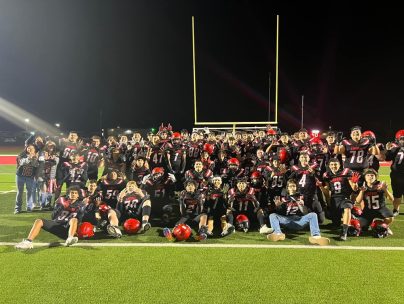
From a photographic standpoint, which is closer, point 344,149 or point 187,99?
point 344,149

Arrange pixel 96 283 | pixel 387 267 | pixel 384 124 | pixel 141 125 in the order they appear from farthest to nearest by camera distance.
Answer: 1. pixel 141 125
2. pixel 384 124
3. pixel 387 267
4. pixel 96 283

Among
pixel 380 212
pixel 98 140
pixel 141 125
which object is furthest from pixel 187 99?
pixel 380 212

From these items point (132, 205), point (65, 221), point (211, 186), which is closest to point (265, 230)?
point (211, 186)

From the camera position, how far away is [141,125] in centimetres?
4988

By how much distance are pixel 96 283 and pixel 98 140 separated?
4.98m

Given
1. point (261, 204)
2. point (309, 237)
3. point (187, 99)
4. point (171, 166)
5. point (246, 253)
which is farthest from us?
point (187, 99)

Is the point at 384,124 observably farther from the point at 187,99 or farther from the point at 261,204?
the point at 261,204

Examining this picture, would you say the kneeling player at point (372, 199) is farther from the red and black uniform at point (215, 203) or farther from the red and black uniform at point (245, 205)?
the red and black uniform at point (215, 203)

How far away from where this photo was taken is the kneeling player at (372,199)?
5859 mm

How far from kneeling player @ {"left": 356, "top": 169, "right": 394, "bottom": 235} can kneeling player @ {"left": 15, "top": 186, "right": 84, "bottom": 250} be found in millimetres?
4614

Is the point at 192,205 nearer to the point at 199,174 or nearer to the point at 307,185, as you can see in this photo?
the point at 199,174

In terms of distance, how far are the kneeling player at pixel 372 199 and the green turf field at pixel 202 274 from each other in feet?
1.60

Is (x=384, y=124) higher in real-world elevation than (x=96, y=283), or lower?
higher

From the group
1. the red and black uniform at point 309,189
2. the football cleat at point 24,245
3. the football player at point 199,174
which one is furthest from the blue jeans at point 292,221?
the football cleat at point 24,245
